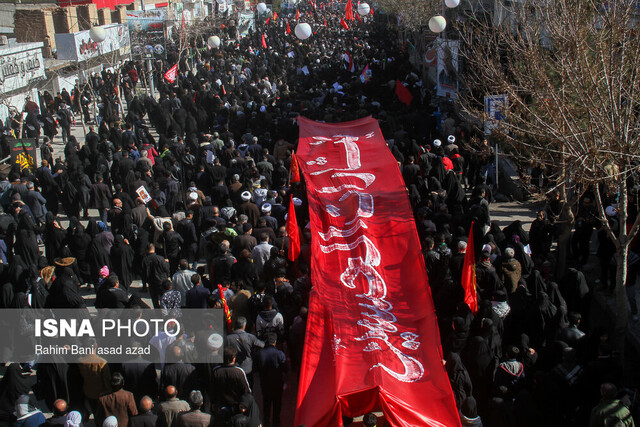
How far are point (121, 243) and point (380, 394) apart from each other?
5261 millimetres

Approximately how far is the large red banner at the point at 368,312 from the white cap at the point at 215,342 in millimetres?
922

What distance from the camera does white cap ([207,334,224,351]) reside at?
290 inches

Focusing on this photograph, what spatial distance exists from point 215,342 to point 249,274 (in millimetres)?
1880

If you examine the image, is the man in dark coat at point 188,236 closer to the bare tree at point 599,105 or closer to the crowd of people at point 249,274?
the crowd of people at point 249,274

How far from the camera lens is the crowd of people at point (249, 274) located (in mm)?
6824

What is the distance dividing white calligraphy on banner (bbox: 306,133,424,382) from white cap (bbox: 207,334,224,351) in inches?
51.7

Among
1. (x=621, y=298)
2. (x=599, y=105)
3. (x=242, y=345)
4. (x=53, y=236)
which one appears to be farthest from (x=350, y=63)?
(x=242, y=345)

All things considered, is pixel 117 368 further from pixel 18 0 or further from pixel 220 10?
pixel 220 10

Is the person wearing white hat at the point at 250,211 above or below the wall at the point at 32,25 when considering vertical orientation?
below

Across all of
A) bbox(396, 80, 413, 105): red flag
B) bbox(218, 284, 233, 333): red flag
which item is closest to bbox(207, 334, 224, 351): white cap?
bbox(218, 284, 233, 333): red flag

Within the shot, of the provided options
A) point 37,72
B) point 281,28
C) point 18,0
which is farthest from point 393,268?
point 18,0

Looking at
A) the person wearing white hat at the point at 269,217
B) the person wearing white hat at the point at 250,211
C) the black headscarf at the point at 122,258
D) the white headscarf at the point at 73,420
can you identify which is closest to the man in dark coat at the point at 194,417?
the white headscarf at the point at 73,420

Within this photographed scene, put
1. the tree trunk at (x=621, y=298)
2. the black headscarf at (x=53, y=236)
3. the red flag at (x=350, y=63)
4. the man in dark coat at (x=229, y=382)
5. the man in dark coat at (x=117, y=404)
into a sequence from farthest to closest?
the red flag at (x=350, y=63) → the black headscarf at (x=53, y=236) → the tree trunk at (x=621, y=298) → the man in dark coat at (x=229, y=382) → the man in dark coat at (x=117, y=404)

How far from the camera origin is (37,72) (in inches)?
936
